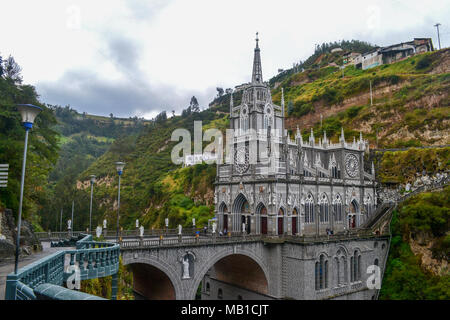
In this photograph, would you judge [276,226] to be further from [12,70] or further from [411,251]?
[12,70]

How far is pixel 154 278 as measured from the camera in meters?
29.5

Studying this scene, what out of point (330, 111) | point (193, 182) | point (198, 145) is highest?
point (330, 111)

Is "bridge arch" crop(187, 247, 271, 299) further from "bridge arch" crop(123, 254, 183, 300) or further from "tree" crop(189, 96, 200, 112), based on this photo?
"tree" crop(189, 96, 200, 112)

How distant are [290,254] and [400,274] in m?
13.4

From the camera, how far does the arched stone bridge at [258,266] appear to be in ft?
84.8

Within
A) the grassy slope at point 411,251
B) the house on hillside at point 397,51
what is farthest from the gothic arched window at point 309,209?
the house on hillside at point 397,51

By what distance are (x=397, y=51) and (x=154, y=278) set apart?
9542 centimetres

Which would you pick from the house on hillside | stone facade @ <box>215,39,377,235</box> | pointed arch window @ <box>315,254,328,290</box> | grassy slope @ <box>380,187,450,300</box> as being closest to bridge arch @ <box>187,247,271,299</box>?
stone facade @ <box>215,39,377,235</box>

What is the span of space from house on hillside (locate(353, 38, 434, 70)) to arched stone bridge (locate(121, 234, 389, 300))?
74280mm

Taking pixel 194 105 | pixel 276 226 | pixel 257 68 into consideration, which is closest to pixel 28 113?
pixel 276 226

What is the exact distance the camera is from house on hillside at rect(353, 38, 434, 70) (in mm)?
90875
